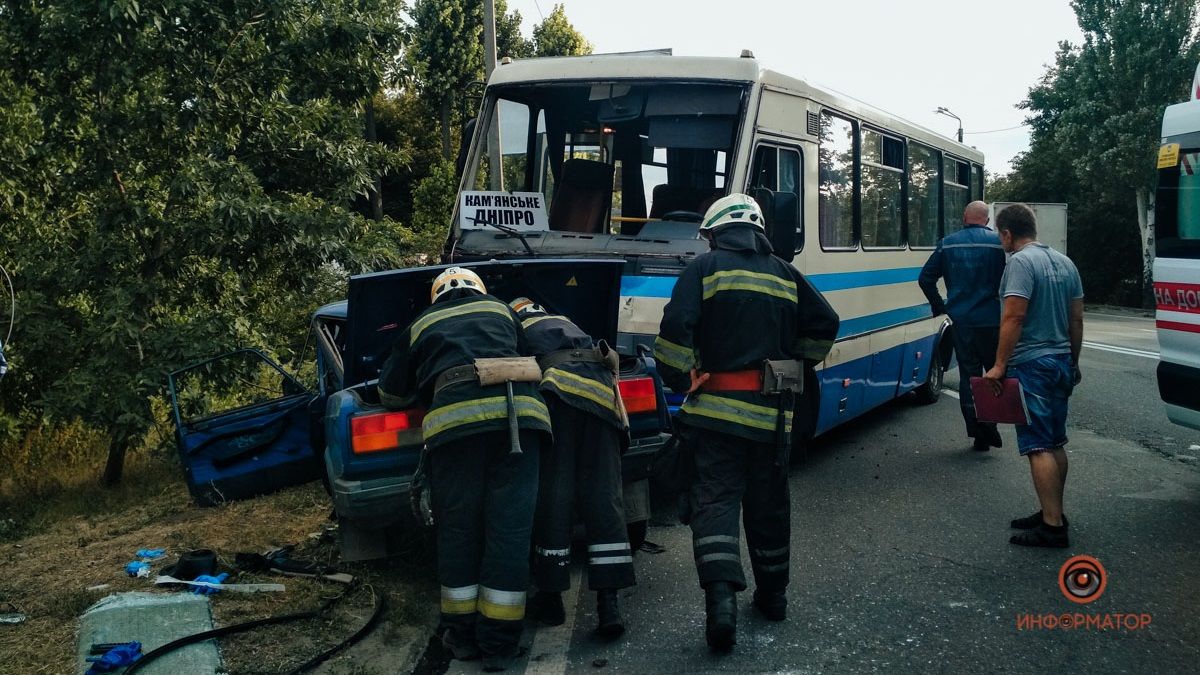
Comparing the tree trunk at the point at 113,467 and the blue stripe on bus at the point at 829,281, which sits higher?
the blue stripe on bus at the point at 829,281

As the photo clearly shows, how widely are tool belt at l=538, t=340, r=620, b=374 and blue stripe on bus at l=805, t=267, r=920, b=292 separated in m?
2.69

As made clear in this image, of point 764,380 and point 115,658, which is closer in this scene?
point 115,658

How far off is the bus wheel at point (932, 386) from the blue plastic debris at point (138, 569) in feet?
26.3

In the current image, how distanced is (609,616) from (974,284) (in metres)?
4.63

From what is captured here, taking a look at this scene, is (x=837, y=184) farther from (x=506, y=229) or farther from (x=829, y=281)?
(x=506, y=229)

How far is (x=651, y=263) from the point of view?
6688 mm

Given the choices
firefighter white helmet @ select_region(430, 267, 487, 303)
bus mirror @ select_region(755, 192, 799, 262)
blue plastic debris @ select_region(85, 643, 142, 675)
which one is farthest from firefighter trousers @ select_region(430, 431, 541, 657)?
bus mirror @ select_region(755, 192, 799, 262)

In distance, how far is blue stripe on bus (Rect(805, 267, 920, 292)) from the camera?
776cm

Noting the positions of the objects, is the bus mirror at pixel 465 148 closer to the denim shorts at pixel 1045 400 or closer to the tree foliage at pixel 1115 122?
the denim shorts at pixel 1045 400

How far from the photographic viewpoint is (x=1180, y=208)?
6.01m

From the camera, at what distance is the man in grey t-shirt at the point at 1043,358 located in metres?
5.77

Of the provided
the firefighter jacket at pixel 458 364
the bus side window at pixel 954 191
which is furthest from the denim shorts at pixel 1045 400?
the bus side window at pixel 954 191

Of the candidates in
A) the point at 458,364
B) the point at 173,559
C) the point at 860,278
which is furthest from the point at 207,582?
the point at 860,278

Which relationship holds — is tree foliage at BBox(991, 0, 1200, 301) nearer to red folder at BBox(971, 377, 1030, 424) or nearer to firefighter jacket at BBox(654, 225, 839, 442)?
red folder at BBox(971, 377, 1030, 424)
